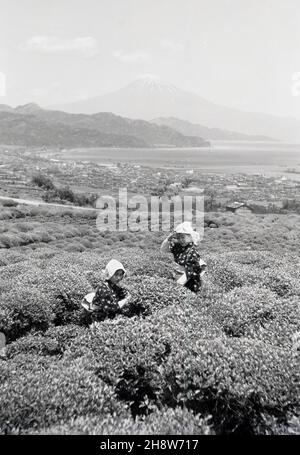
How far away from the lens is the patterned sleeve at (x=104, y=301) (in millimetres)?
7090

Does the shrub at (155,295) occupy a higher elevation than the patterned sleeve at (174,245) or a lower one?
lower

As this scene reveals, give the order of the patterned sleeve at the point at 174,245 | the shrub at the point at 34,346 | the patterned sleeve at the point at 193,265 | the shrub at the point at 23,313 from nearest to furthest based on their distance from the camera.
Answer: the shrub at the point at 34,346
the shrub at the point at 23,313
the patterned sleeve at the point at 193,265
the patterned sleeve at the point at 174,245

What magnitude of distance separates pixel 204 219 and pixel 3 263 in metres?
38.2

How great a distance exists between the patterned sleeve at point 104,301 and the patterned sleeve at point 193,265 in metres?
1.87

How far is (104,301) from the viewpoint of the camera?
23.4 feet

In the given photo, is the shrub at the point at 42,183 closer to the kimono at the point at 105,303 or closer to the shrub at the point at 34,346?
the kimono at the point at 105,303

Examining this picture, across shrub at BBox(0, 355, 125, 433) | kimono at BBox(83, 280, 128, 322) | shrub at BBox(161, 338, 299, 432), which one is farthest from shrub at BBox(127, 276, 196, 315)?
shrub at BBox(0, 355, 125, 433)

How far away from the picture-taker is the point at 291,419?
421 cm

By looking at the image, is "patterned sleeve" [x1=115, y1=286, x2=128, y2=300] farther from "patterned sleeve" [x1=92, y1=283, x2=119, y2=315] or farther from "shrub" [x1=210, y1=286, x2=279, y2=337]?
"shrub" [x1=210, y1=286, x2=279, y2=337]

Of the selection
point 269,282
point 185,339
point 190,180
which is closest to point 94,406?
point 185,339

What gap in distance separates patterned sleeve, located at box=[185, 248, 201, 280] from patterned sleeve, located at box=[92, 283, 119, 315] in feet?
6.12

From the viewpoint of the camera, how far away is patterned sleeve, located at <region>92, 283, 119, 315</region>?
23.3 feet

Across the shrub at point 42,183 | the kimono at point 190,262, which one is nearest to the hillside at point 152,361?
the kimono at point 190,262
